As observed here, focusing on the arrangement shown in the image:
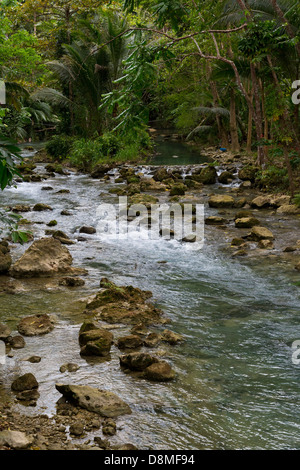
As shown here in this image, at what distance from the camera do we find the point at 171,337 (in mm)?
5125

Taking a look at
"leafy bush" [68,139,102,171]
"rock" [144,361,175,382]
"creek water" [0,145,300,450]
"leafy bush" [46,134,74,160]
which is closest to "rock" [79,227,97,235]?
"creek water" [0,145,300,450]

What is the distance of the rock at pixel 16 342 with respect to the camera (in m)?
Result: 4.89

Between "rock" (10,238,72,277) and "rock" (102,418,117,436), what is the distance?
4.15 metres

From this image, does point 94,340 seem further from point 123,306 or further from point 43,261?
point 43,261

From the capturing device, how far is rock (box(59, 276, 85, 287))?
696 centimetres

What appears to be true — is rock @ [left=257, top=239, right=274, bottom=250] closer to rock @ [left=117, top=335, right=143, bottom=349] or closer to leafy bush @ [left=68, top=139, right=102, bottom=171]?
rock @ [left=117, top=335, right=143, bottom=349]

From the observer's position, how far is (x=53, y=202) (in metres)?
13.6

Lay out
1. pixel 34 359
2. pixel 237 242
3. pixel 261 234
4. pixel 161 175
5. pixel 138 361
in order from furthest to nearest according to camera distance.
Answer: pixel 161 175 → pixel 261 234 → pixel 237 242 → pixel 34 359 → pixel 138 361

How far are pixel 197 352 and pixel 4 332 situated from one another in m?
1.96

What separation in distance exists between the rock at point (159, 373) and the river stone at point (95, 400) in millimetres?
549

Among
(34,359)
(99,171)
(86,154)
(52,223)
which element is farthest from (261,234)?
(86,154)

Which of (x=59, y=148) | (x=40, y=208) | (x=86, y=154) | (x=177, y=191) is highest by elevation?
(x=59, y=148)

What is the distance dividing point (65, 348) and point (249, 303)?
253 centimetres

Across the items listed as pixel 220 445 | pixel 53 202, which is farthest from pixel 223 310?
pixel 53 202
